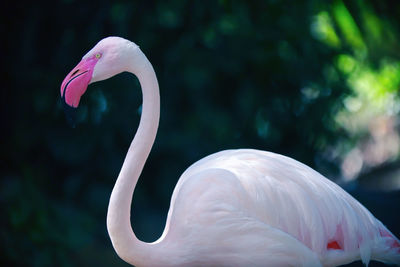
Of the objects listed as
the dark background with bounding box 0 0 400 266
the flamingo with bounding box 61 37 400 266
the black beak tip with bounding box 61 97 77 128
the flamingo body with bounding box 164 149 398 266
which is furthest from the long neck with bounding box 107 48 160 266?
the dark background with bounding box 0 0 400 266

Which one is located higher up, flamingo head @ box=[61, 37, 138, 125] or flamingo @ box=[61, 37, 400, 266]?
flamingo head @ box=[61, 37, 138, 125]

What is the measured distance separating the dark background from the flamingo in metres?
1.93

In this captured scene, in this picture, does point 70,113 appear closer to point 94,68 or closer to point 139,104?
point 94,68

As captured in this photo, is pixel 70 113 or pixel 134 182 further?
pixel 134 182

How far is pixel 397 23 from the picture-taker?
384 centimetres

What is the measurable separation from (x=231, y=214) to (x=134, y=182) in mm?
454

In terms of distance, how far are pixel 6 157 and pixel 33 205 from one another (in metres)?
0.59

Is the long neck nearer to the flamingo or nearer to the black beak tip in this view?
the flamingo

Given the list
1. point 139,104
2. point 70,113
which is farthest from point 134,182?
point 139,104

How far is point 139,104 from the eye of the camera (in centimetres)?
489

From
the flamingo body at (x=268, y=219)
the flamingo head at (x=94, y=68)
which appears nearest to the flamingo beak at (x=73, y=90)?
the flamingo head at (x=94, y=68)

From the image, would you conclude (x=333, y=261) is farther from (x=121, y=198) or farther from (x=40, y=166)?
(x=40, y=166)

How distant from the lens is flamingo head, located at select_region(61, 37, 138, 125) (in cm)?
248

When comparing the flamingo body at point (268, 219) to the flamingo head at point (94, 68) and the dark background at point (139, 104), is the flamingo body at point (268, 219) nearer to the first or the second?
the flamingo head at point (94, 68)
